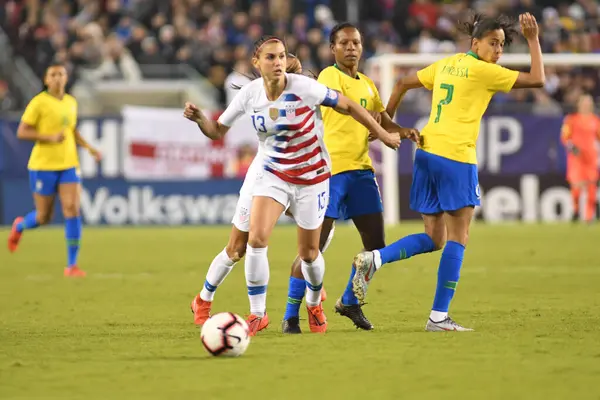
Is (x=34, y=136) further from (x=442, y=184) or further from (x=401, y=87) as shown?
(x=442, y=184)

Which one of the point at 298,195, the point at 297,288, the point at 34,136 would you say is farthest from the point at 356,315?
the point at 34,136

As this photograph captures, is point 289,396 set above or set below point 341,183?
below

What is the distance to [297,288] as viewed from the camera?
8203 millimetres

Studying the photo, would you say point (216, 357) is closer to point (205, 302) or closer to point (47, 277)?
point (205, 302)

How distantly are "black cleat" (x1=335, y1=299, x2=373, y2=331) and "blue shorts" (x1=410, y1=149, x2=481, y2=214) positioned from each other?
83cm

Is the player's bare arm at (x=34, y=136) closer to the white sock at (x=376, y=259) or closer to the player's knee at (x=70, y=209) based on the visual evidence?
the player's knee at (x=70, y=209)

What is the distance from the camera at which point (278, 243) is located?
57.4ft

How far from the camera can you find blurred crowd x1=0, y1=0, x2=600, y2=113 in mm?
23281

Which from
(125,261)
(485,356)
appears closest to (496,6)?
(125,261)

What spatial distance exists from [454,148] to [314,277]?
4.22ft

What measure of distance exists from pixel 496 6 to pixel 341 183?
1782cm

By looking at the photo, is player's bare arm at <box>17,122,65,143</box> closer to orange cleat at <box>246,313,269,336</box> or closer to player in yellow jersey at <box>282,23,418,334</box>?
player in yellow jersey at <box>282,23,418,334</box>

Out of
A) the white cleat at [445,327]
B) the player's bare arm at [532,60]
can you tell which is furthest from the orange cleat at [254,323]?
the player's bare arm at [532,60]

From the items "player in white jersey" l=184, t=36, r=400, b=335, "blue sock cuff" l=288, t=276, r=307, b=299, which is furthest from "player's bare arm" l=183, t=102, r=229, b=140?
"blue sock cuff" l=288, t=276, r=307, b=299
